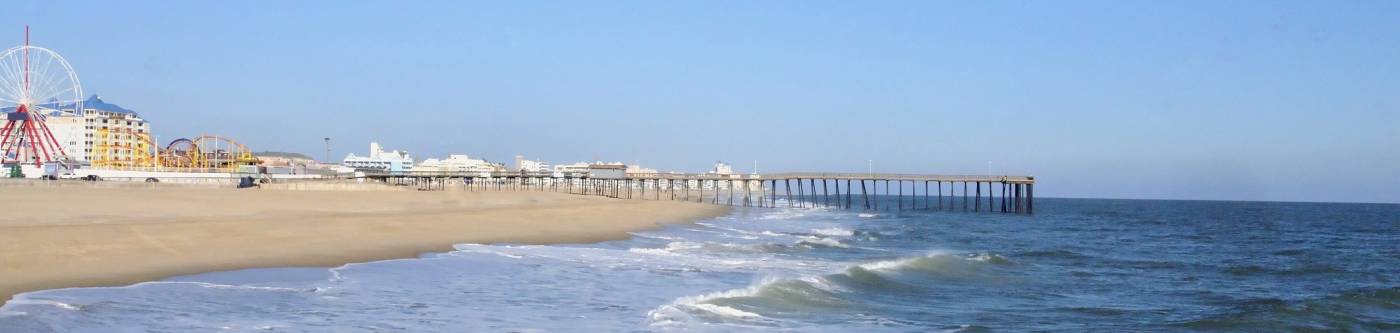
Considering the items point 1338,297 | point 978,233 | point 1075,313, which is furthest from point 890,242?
point 1075,313

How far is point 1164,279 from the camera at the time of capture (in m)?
19.2

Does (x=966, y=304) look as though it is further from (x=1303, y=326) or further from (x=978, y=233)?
(x=978, y=233)

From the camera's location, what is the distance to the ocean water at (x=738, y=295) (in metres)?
10.0

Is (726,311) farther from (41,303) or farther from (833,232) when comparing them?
(833,232)

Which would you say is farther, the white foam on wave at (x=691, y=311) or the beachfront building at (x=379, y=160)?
the beachfront building at (x=379, y=160)

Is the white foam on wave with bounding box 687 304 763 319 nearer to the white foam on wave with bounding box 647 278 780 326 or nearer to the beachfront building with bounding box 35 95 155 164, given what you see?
the white foam on wave with bounding box 647 278 780 326

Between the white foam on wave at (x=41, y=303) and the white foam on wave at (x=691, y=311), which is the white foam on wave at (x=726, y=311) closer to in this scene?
the white foam on wave at (x=691, y=311)

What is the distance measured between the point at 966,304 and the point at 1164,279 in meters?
6.87

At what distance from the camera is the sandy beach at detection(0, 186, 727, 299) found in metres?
12.4

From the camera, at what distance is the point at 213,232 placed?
17281mm

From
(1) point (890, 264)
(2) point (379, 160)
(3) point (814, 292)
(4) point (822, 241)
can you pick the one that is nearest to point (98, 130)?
(2) point (379, 160)

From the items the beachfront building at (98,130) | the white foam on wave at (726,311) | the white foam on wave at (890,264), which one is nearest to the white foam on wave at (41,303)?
the white foam on wave at (726,311)

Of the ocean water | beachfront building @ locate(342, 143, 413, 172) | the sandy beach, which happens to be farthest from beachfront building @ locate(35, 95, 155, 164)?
the ocean water

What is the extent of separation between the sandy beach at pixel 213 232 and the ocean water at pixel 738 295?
2.82ft
